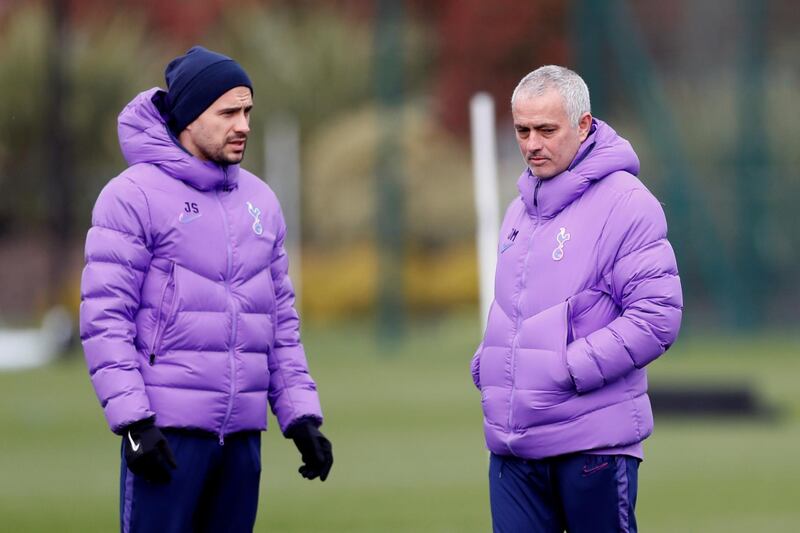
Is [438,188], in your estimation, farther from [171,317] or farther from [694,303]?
[171,317]

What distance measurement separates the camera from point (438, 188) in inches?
1088

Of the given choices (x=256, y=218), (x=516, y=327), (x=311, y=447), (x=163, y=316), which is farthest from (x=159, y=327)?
(x=516, y=327)

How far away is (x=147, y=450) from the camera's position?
197 inches

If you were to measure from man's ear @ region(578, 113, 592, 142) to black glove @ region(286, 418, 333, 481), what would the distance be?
123 centimetres

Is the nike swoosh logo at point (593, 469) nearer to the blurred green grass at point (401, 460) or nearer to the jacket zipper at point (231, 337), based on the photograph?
the jacket zipper at point (231, 337)

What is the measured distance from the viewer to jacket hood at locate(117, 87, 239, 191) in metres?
5.32

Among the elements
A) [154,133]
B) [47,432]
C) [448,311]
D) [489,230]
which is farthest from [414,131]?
[154,133]

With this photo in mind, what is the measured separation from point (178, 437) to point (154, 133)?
919 millimetres

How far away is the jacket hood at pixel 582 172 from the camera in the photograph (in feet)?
17.3

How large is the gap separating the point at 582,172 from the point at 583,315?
43 cm

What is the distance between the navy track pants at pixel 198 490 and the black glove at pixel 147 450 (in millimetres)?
126

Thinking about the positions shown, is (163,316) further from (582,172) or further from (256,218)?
(582,172)

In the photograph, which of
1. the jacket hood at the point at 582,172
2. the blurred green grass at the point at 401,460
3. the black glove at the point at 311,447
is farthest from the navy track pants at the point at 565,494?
the blurred green grass at the point at 401,460

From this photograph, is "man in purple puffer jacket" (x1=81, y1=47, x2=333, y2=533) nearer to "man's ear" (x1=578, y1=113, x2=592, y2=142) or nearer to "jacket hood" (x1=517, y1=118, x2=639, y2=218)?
"jacket hood" (x1=517, y1=118, x2=639, y2=218)
